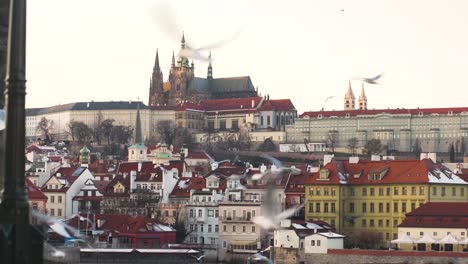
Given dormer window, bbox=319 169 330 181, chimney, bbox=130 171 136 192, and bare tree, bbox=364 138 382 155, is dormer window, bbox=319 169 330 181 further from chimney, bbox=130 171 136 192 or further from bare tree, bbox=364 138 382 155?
bare tree, bbox=364 138 382 155

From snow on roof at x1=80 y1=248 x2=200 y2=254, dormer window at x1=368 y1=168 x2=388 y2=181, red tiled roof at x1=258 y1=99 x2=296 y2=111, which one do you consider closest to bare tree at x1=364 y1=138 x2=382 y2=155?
red tiled roof at x1=258 y1=99 x2=296 y2=111

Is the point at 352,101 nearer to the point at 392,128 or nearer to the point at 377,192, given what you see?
the point at 392,128

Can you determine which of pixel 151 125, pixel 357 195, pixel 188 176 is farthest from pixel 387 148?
pixel 357 195

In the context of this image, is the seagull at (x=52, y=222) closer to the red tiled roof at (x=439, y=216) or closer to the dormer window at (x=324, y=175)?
the red tiled roof at (x=439, y=216)

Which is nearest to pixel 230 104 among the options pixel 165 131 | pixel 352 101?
pixel 352 101

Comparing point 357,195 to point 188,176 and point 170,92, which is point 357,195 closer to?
point 188,176

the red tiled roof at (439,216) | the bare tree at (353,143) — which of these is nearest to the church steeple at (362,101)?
the bare tree at (353,143)
